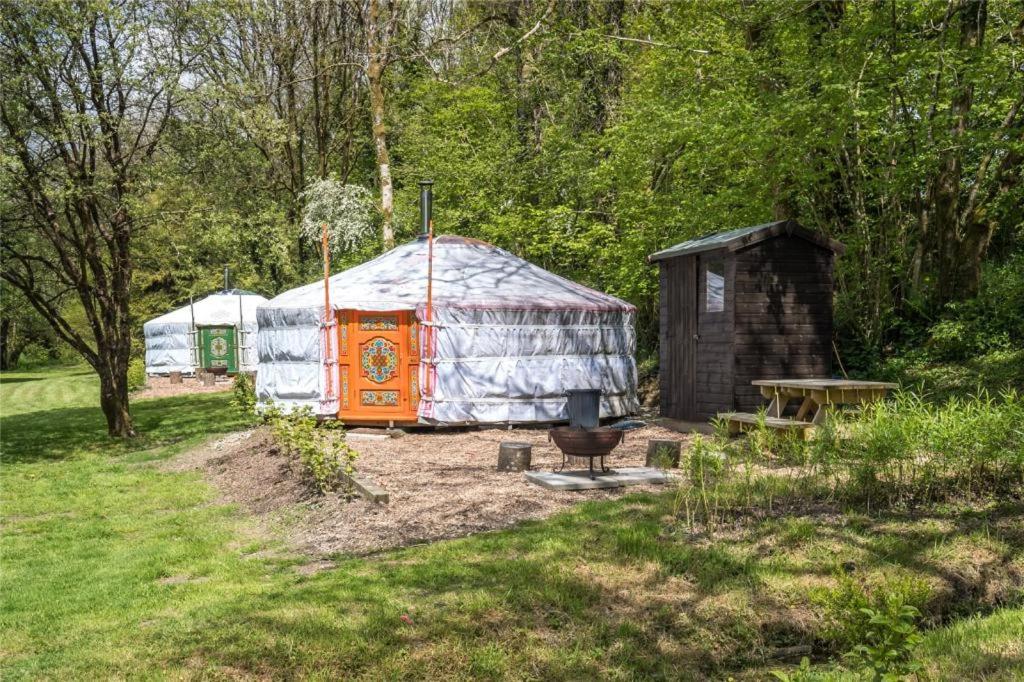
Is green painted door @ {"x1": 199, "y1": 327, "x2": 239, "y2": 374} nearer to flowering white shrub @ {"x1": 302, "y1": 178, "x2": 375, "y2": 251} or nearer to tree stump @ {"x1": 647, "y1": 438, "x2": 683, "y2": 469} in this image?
flowering white shrub @ {"x1": 302, "y1": 178, "x2": 375, "y2": 251}

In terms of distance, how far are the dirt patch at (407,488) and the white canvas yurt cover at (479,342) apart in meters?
0.89

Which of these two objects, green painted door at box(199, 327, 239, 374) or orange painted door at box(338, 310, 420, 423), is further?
green painted door at box(199, 327, 239, 374)

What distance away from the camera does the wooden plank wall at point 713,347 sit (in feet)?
33.8

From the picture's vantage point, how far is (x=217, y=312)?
25484 millimetres

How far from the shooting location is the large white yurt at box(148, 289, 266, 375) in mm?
25172

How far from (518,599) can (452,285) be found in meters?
8.54

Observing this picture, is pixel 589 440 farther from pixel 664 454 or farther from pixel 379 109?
pixel 379 109

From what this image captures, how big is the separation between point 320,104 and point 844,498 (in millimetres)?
20281

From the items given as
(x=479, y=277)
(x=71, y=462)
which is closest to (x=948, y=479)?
(x=479, y=277)

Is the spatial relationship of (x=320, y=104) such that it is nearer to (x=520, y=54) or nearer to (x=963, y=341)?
(x=520, y=54)

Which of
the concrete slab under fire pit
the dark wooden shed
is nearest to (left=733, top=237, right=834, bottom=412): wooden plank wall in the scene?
the dark wooden shed

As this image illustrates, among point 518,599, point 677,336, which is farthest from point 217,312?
point 518,599

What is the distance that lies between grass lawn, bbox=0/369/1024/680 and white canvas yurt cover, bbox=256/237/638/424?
5719 millimetres

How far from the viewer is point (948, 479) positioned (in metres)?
6.18
